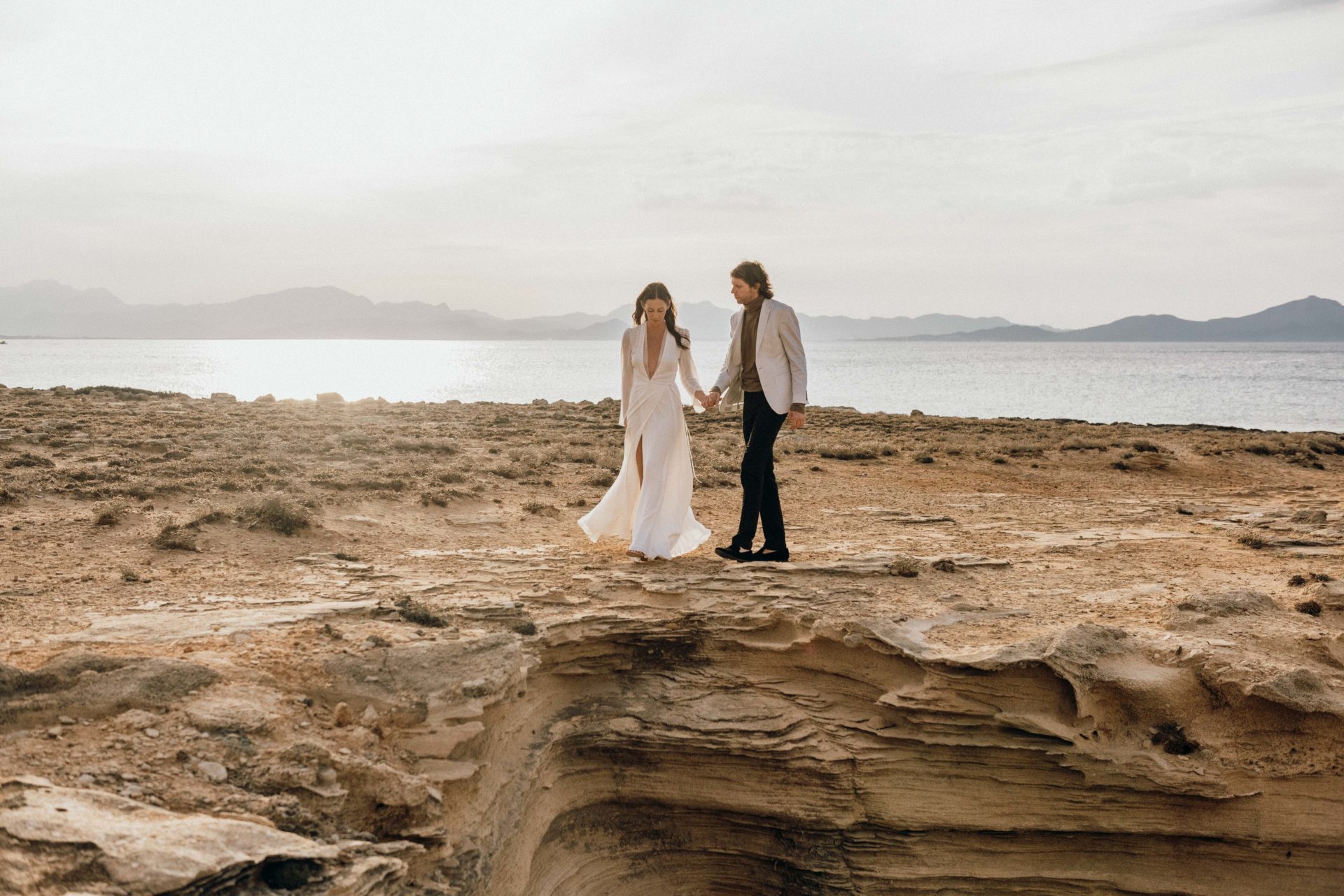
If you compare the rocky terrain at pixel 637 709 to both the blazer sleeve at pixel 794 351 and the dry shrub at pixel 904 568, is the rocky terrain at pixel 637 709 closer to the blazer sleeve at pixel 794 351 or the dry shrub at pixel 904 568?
the dry shrub at pixel 904 568

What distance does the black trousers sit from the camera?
742 cm

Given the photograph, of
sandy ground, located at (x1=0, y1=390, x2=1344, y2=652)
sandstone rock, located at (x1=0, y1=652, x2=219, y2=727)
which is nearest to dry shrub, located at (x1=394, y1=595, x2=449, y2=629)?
sandy ground, located at (x1=0, y1=390, x2=1344, y2=652)

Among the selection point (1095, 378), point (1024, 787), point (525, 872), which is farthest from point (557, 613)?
point (1095, 378)

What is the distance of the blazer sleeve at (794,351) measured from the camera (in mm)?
7246

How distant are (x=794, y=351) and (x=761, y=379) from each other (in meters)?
0.34

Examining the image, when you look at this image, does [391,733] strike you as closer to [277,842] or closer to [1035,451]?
[277,842]

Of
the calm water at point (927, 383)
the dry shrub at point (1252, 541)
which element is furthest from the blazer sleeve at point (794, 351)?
the calm water at point (927, 383)

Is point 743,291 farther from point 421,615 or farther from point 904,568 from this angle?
point 421,615

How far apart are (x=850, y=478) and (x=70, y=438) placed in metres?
11.8

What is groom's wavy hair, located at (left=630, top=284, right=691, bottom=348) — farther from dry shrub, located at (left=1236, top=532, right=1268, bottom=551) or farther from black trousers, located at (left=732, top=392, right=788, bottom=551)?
dry shrub, located at (left=1236, top=532, right=1268, bottom=551)

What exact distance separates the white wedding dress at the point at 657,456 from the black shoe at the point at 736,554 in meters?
0.21

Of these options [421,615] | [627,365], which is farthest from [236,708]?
[627,365]

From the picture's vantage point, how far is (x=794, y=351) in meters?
7.30

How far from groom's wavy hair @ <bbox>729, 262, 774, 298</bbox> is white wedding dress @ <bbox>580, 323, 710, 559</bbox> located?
0.80 meters
